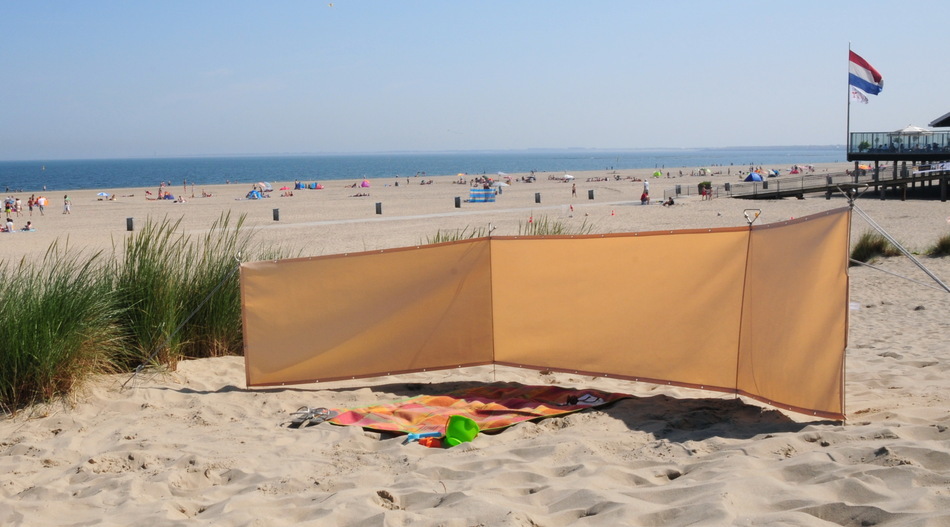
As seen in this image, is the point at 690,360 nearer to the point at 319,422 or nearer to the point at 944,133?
the point at 319,422

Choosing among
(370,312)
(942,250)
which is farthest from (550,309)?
(942,250)

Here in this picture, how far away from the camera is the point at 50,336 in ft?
20.8

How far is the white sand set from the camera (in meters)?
4.07

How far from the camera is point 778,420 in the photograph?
5.57 metres

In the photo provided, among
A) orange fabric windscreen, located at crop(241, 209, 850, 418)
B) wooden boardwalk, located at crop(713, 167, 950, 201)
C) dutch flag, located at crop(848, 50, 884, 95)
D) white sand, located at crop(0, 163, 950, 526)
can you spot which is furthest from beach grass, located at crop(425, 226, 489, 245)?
dutch flag, located at crop(848, 50, 884, 95)

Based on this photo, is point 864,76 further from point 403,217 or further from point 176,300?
point 176,300

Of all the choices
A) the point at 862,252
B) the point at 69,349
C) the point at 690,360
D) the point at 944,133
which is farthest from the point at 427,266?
the point at 944,133

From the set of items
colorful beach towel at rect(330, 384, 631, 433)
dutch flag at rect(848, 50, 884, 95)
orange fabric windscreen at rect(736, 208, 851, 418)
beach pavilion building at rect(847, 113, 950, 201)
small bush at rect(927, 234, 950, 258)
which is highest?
dutch flag at rect(848, 50, 884, 95)

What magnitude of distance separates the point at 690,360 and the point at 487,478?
2.33 metres

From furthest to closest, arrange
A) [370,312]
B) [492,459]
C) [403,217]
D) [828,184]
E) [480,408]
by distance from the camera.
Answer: [828,184], [403,217], [370,312], [480,408], [492,459]

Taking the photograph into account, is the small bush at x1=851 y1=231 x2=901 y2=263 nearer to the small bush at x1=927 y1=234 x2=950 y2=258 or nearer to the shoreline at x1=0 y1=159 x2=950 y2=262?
the small bush at x1=927 y1=234 x2=950 y2=258

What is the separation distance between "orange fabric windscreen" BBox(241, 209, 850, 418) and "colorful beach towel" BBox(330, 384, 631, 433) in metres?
0.35

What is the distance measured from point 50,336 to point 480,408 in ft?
11.1

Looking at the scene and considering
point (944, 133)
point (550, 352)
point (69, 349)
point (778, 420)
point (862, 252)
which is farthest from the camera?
point (944, 133)
